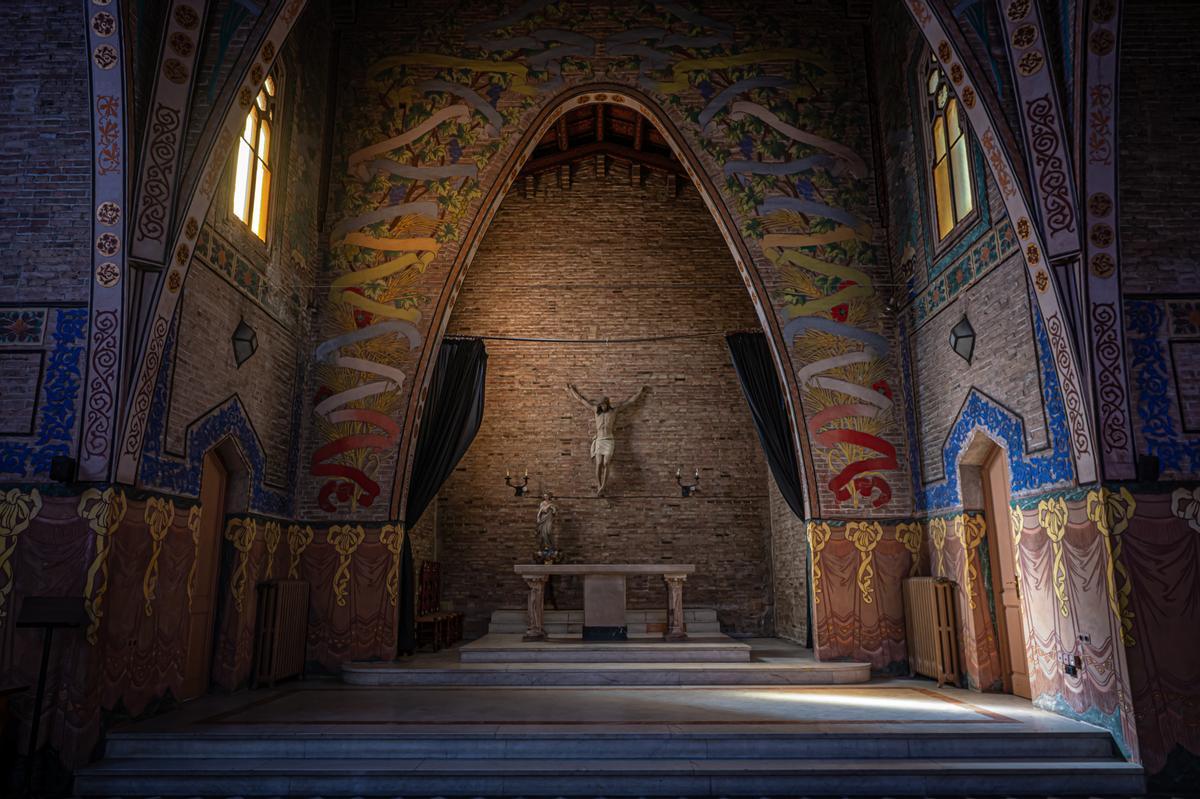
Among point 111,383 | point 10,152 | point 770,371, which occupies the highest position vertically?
point 10,152

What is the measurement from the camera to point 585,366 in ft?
50.3

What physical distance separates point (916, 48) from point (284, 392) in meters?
9.57

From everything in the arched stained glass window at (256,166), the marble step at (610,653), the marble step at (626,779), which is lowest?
the marble step at (626,779)

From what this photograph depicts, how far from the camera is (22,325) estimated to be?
7.20 meters

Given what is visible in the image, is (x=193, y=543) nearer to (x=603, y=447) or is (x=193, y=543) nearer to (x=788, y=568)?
(x=603, y=447)

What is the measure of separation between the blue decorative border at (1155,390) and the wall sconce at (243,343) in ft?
29.9

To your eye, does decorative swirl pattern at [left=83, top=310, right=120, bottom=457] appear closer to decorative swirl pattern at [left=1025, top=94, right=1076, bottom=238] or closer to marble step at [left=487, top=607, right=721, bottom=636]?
marble step at [left=487, top=607, right=721, bottom=636]

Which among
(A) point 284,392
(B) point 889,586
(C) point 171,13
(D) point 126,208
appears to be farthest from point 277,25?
(B) point 889,586

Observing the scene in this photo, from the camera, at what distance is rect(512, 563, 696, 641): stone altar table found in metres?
11.4

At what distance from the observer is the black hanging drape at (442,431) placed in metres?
11.3

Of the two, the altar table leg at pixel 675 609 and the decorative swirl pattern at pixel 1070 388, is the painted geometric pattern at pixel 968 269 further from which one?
the altar table leg at pixel 675 609

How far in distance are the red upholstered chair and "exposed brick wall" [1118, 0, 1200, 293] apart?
382 inches

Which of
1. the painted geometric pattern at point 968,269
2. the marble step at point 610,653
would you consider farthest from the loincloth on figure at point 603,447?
the painted geometric pattern at point 968,269

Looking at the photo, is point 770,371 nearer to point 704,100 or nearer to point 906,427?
point 906,427
